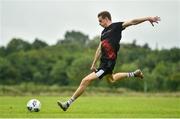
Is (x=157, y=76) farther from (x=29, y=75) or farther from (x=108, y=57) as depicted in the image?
(x=108, y=57)

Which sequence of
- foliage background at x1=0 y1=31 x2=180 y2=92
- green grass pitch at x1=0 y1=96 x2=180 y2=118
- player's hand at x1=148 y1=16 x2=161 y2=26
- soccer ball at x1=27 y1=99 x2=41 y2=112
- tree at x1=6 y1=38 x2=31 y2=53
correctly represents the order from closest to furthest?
player's hand at x1=148 y1=16 x2=161 y2=26 < green grass pitch at x1=0 y1=96 x2=180 y2=118 < soccer ball at x1=27 y1=99 x2=41 y2=112 < foliage background at x1=0 y1=31 x2=180 y2=92 < tree at x1=6 y1=38 x2=31 y2=53

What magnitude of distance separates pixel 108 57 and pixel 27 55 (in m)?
107

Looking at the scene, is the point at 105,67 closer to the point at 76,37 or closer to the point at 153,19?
the point at 153,19

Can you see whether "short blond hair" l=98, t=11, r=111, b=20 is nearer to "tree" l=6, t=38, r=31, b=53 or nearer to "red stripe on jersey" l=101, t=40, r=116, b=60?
"red stripe on jersey" l=101, t=40, r=116, b=60

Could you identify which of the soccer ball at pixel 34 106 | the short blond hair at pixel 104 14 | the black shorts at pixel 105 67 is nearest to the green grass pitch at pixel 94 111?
the soccer ball at pixel 34 106

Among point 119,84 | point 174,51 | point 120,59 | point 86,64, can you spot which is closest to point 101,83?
point 119,84

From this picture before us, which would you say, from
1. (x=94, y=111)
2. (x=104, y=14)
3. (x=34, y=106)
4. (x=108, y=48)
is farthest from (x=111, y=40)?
(x=94, y=111)

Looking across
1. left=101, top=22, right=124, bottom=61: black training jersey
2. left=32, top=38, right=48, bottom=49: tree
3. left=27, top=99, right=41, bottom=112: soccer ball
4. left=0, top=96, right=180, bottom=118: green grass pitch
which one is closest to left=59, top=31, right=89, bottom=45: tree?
left=32, top=38, right=48, bottom=49: tree

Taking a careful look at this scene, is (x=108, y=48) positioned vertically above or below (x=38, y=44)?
below

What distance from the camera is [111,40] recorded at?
16875mm

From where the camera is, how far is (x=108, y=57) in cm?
1694

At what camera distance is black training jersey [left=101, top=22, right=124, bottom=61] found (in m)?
16.9

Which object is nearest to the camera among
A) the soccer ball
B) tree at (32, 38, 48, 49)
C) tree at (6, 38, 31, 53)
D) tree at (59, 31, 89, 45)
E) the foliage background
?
the soccer ball

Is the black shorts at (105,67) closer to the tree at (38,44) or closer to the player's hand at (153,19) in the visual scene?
the player's hand at (153,19)
